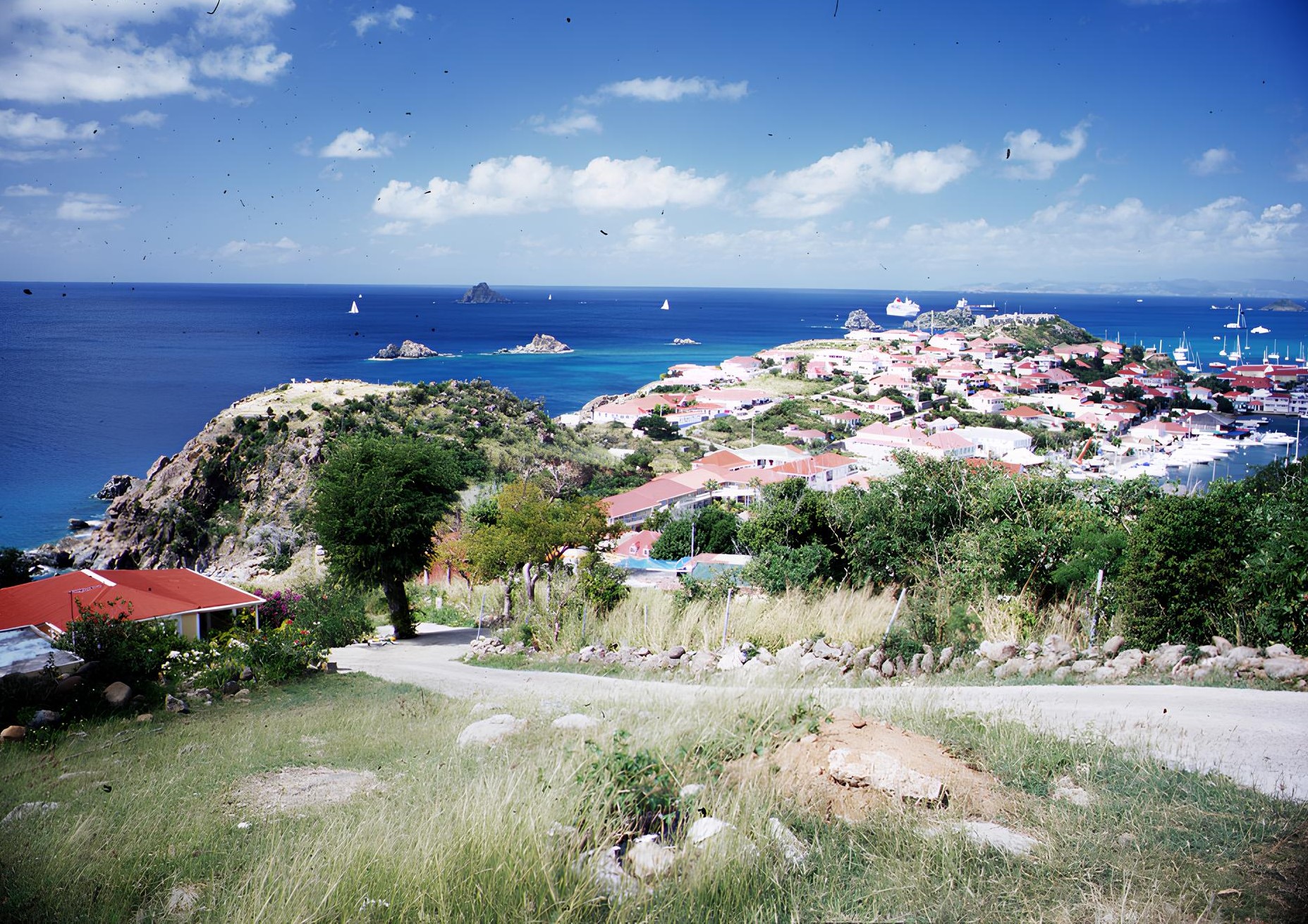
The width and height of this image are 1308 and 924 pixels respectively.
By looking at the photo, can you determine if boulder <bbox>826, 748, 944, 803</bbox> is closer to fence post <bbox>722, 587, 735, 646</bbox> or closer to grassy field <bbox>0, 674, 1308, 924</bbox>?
grassy field <bbox>0, 674, 1308, 924</bbox>

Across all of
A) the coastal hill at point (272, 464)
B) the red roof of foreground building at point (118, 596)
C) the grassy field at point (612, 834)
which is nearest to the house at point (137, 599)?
the red roof of foreground building at point (118, 596)

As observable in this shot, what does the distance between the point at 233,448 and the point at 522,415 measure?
20004 millimetres

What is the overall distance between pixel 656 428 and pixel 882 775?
6931 centimetres

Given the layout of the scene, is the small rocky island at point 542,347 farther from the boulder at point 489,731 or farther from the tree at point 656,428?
the boulder at point 489,731

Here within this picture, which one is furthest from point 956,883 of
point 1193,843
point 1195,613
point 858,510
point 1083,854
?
point 858,510

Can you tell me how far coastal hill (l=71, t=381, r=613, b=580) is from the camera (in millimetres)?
42406

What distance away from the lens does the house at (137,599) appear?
13375 mm

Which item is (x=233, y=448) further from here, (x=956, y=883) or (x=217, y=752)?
(x=956, y=883)

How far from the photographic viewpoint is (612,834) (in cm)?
339

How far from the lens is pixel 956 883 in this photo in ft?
10.5

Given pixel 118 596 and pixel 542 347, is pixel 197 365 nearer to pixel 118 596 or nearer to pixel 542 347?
pixel 542 347

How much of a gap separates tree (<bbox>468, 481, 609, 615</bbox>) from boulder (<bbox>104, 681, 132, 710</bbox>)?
307 inches

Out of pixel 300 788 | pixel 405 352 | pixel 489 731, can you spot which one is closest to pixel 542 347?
pixel 405 352

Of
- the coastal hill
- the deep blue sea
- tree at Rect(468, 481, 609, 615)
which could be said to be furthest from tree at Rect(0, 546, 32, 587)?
tree at Rect(468, 481, 609, 615)
